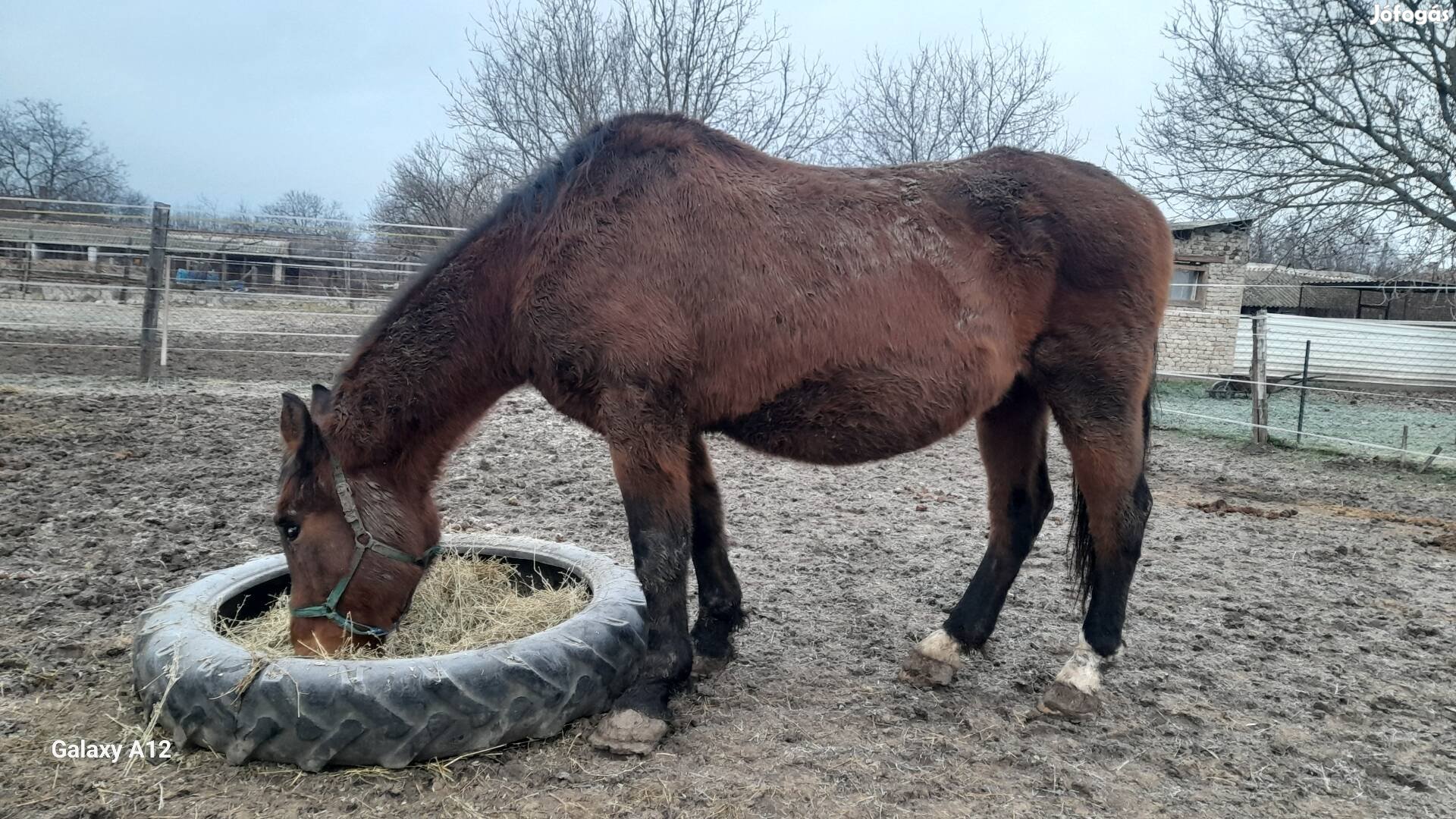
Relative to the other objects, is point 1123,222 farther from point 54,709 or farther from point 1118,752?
point 54,709

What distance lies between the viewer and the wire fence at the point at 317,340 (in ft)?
34.5

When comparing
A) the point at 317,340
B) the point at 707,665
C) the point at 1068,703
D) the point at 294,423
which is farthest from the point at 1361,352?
the point at 317,340

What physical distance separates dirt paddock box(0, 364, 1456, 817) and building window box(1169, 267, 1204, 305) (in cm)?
1283

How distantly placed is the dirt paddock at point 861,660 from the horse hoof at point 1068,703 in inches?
2.3

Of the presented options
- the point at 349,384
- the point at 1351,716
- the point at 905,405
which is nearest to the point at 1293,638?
the point at 1351,716

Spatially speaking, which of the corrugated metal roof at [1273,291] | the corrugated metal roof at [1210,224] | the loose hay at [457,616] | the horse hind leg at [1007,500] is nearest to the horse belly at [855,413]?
the horse hind leg at [1007,500]

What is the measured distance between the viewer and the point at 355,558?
2793 mm

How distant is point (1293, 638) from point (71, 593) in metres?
5.93

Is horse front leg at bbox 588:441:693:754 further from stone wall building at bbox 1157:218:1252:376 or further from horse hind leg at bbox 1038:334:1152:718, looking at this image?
stone wall building at bbox 1157:218:1252:376

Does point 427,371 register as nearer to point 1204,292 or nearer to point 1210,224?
point 1210,224

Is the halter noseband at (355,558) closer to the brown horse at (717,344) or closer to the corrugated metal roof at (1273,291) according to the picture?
the brown horse at (717,344)

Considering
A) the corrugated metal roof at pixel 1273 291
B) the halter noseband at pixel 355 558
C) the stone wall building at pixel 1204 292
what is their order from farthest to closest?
the corrugated metal roof at pixel 1273 291 < the stone wall building at pixel 1204 292 < the halter noseband at pixel 355 558

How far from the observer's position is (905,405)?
296 cm

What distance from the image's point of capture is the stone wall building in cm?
1642
